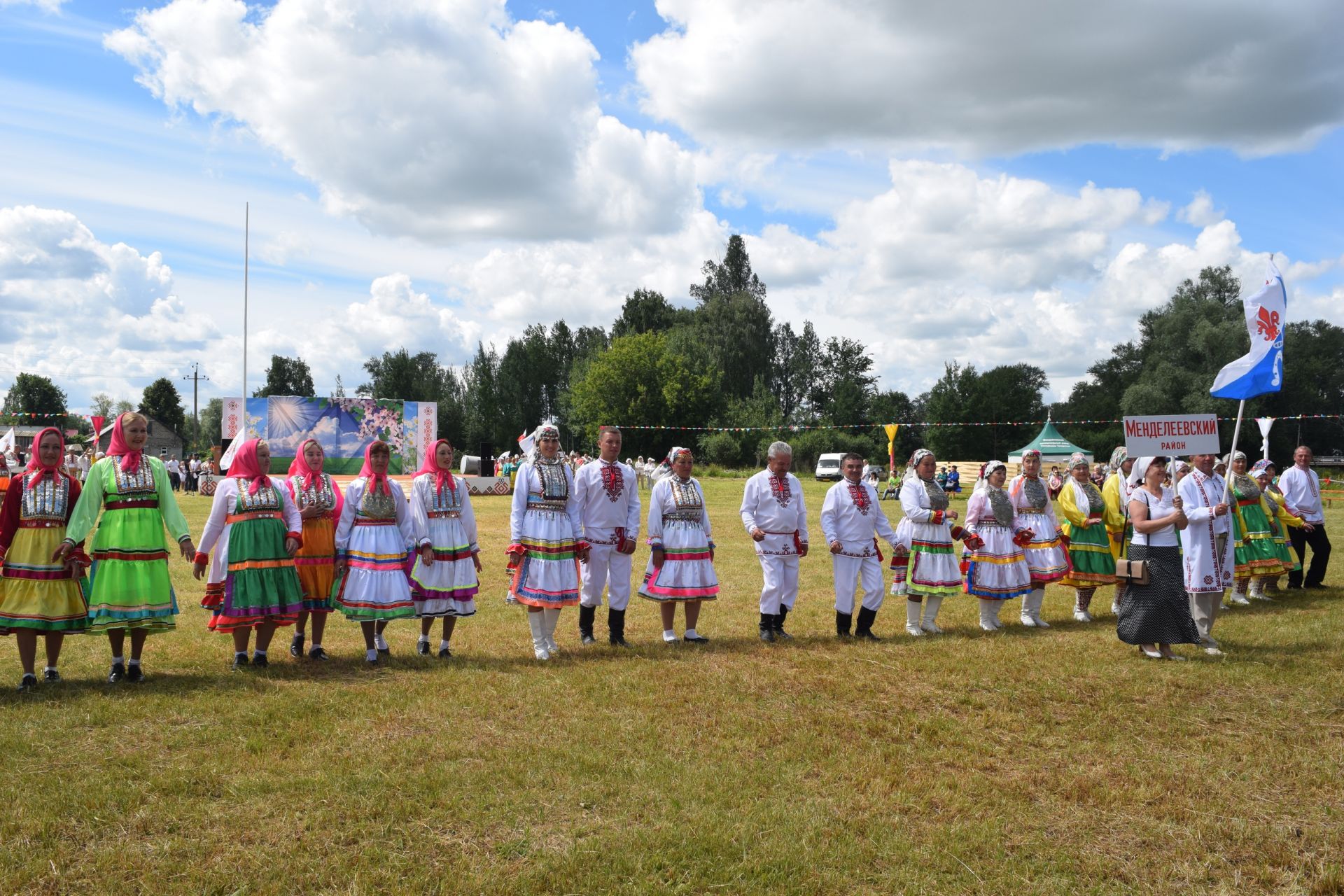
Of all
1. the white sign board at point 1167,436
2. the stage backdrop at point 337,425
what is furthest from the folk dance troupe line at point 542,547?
the stage backdrop at point 337,425

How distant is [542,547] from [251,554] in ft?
7.68

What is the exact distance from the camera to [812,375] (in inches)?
3000

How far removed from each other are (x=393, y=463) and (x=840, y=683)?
34.7 m

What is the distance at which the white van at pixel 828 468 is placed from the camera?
4894cm

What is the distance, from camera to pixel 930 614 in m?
9.77

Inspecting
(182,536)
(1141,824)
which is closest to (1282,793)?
(1141,824)

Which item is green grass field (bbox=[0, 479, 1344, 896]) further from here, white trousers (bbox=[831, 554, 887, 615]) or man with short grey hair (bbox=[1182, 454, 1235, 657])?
white trousers (bbox=[831, 554, 887, 615])

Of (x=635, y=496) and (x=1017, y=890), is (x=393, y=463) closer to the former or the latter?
(x=635, y=496)

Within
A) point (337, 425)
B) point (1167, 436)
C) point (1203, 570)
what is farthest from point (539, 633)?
point (337, 425)

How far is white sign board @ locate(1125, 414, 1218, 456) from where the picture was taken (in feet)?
27.0

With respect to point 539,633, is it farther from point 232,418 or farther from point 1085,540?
point 232,418

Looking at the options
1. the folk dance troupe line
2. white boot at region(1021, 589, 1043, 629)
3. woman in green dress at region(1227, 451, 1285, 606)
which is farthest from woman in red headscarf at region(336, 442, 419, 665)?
woman in green dress at region(1227, 451, 1285, 606)

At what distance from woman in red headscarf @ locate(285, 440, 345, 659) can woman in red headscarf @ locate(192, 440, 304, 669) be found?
180 millimetres

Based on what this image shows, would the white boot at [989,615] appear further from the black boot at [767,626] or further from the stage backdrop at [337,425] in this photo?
the stage backdrop at [337,425]
